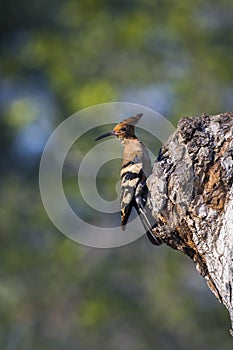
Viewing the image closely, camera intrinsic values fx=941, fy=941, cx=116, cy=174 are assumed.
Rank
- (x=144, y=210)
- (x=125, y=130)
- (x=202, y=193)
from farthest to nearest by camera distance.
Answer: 1. (x=125, y=130)
2. (x=144, y=210)
3. (x=202, y=193)

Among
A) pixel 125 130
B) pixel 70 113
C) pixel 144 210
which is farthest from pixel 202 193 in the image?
pixel 70 113

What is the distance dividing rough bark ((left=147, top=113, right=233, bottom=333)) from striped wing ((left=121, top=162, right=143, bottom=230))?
186 millimetres

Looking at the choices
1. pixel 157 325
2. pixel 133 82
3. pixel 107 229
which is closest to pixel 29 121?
pixel 133 82

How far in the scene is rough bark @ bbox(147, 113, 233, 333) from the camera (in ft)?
10.8

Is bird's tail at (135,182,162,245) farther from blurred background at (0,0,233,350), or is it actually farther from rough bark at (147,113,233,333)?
blurred background at (0,0,233,350)

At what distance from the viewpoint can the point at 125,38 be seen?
12164 millimetres

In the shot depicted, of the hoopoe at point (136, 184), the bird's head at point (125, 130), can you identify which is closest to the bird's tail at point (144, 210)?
the hoopoe at point (136, 184)

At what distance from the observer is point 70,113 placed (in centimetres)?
1143

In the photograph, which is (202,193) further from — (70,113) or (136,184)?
(70,113)

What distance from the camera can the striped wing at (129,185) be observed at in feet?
12.0

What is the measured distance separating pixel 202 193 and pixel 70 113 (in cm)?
814

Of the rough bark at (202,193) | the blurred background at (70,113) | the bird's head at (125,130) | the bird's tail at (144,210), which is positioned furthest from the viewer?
the blurred background at (70,113)

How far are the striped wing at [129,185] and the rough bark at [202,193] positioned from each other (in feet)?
0.61

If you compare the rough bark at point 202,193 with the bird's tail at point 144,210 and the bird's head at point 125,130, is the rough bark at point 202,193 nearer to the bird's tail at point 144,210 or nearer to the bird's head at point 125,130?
the bird's tail at point 144,210
